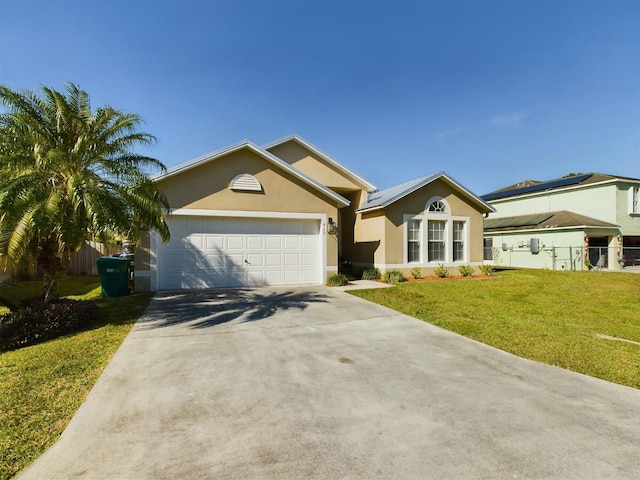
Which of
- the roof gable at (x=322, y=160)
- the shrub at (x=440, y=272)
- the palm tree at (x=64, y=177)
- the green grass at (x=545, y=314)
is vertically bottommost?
the green grass at (x=545, y=314)

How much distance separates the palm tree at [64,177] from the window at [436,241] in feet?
38.7

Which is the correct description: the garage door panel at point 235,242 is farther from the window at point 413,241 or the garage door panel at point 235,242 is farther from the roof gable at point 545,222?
the roof gable at point 545,222

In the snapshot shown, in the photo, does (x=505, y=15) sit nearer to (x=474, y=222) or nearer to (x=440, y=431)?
(x=474, y=222)

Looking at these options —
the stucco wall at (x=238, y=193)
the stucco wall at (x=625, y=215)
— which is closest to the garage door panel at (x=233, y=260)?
the stucco wall at (x=238, y=193)

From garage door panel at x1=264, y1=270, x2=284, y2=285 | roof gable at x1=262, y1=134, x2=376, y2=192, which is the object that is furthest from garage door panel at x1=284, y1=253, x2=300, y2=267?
roof gable at x1=262, y1=134, x2=376, y2=192

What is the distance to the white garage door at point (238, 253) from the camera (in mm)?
11891

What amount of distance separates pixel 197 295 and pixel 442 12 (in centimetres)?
1289

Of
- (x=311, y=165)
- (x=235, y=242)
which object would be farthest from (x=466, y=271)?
(x=235, y=242)

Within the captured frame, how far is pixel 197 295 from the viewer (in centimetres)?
1084

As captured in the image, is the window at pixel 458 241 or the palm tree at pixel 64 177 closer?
the palm tree at pixel 64 177

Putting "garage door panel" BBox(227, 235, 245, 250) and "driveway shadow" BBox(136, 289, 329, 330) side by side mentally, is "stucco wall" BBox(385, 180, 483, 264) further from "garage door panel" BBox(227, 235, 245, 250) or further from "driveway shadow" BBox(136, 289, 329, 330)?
"garage door panel" BBox(227, 235, 245, 250)

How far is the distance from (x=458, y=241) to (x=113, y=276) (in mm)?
14501

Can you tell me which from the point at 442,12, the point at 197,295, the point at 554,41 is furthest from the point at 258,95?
the point at 554,41

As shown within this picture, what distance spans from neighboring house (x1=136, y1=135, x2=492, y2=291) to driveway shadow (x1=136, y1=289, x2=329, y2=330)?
120 centimetres
